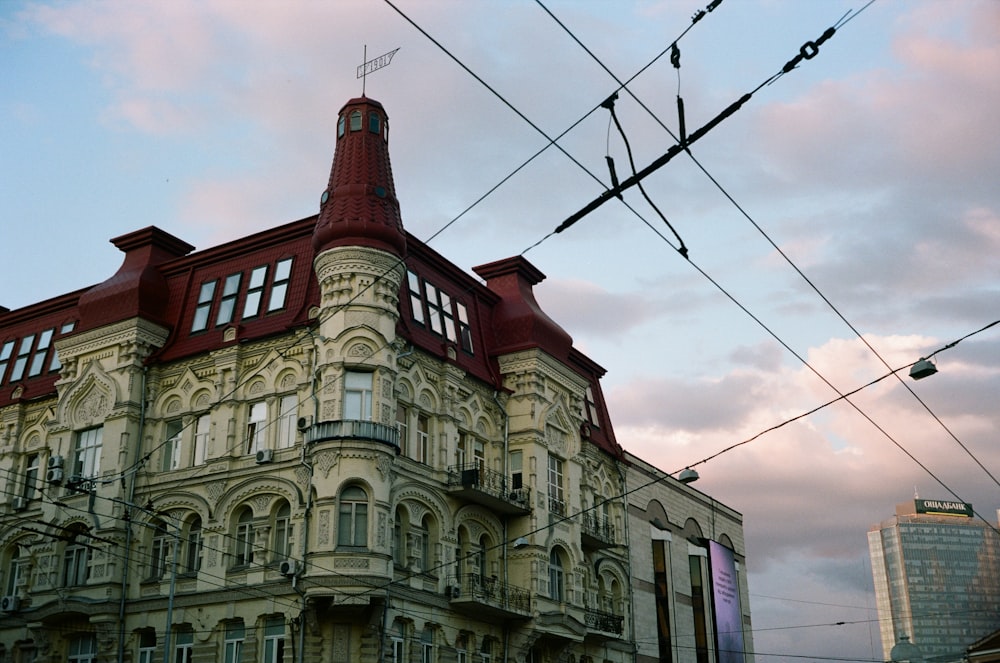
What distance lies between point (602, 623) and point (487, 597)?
879 centimetres

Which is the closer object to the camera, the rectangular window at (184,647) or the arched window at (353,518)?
the arched window at (353,518)

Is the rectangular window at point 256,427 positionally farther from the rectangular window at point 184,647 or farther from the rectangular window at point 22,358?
the rectangular window at point 22,358

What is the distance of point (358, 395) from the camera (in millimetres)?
37000

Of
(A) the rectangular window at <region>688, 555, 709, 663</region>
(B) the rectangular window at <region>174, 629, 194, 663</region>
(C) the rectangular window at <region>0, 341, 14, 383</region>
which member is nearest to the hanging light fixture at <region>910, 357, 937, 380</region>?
(B) the rectangular window at <region>174, 629, 194, 663</region>

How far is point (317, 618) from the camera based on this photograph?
34844mm

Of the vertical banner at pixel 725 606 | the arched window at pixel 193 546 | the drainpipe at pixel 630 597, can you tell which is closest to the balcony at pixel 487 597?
the arched window at pixel 193 546

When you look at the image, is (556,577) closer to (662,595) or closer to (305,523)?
(662,595)

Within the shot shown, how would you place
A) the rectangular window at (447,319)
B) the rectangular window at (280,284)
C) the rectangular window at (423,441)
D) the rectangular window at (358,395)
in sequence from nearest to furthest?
1. the rectangular window at (358,395)
2. the rectangular window at (423,441)
3. the rectangular window at (280,284)
4. the rectangular window at (447,319)

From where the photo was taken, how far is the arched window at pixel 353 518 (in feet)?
116

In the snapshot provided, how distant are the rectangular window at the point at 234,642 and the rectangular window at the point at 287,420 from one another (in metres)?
6.03

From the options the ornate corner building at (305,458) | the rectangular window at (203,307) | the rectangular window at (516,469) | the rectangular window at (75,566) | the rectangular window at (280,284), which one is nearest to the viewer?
the ornate corner building at (305,458)

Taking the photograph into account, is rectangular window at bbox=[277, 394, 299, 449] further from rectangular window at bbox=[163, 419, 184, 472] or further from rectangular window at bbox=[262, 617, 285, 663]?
rectangular window at bbox=[262, 617, 285, 663]

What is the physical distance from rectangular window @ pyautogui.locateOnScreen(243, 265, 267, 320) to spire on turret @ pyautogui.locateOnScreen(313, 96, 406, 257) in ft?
11.9

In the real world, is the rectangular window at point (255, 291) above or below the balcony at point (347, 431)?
above
